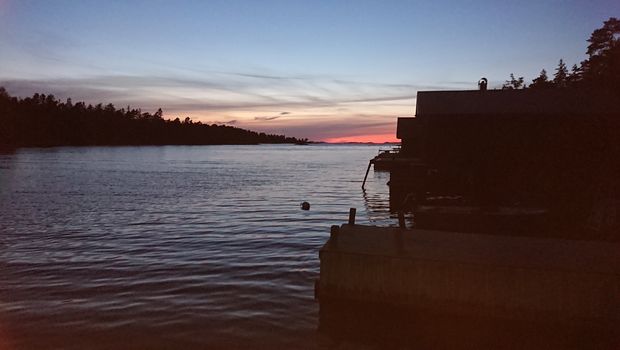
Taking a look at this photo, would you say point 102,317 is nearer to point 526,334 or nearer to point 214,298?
point 214,298

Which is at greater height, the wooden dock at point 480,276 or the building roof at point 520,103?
the building roof at point 520,103

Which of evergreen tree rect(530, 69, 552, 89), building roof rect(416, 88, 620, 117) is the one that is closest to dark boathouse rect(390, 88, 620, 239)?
building roof rect(416, 88, 620, 117)

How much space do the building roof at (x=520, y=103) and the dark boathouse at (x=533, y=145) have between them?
0.04 metres

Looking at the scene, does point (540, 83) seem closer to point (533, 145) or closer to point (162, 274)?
point (533, 145)

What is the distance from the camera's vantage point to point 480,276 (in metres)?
9.66

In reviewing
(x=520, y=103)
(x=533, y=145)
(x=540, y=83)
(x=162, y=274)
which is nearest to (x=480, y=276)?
(x=162, y=274)

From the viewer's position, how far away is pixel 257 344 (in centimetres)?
1011

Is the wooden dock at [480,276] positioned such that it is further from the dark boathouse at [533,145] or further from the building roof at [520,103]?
the building roof at [520,103]

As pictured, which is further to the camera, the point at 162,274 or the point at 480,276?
the point at 162,274

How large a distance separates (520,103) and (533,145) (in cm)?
214

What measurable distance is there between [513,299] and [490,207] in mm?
10754

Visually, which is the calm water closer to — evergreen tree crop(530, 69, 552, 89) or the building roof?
the building roof

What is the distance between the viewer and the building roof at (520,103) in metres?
21.8

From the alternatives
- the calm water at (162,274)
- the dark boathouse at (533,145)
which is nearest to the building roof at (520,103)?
the dark boathouse at (533,145)
